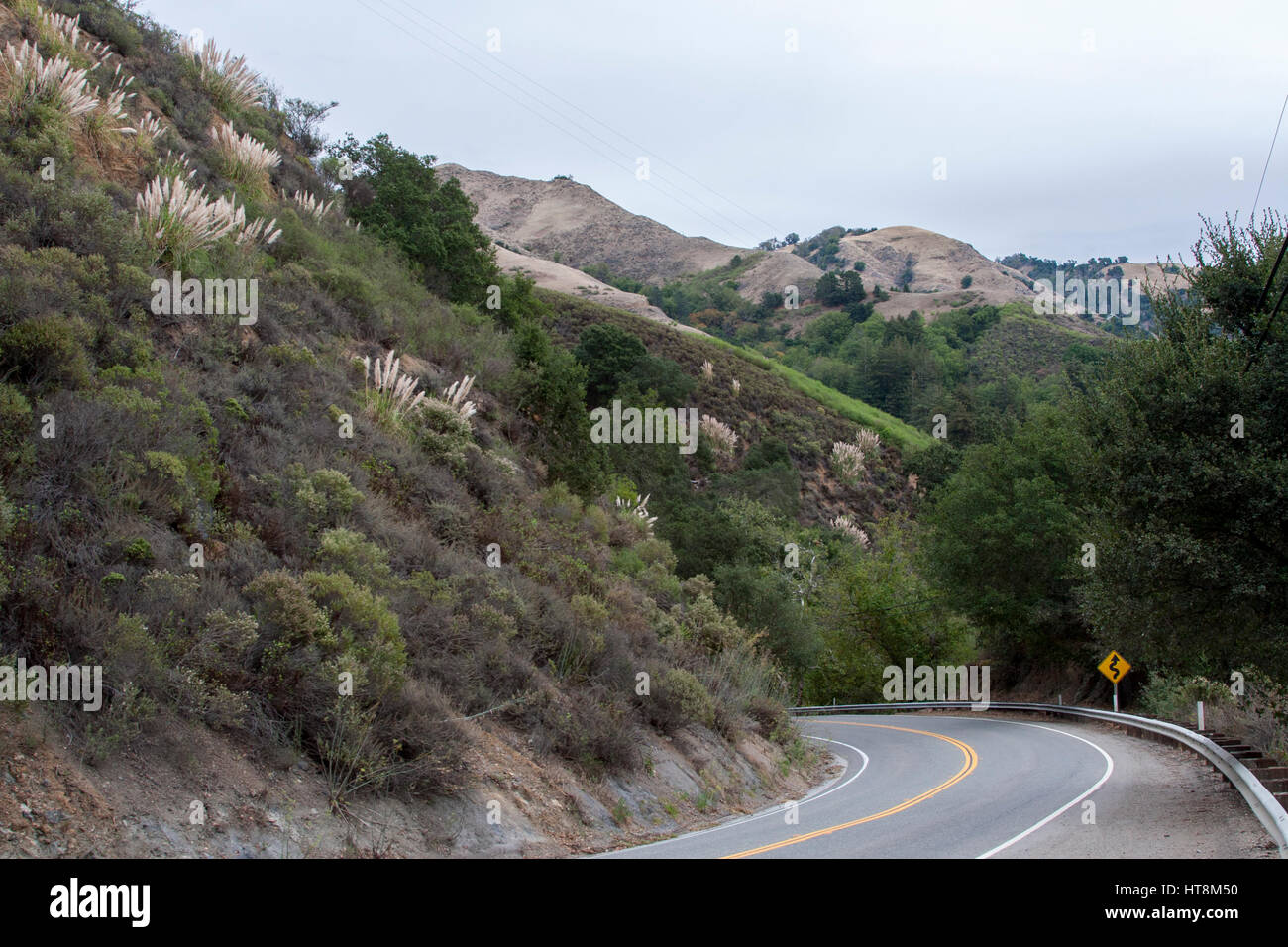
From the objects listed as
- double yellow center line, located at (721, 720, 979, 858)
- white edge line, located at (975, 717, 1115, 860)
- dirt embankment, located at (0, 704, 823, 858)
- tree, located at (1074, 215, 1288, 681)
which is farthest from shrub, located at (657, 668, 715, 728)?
tree, located at (1074, 215, 1288, 681)

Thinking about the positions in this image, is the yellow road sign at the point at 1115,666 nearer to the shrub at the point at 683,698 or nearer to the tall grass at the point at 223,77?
the shrub at the point at 683,698

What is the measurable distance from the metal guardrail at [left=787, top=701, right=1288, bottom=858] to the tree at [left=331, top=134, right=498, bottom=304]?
1706cm

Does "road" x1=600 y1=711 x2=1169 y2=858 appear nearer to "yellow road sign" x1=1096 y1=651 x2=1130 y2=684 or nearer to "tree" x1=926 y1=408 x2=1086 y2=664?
"yellow road sign" x1=1096 y1=651 x2=1130 y2=684

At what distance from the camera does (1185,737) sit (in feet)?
61.1

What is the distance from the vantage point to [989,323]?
134 metres

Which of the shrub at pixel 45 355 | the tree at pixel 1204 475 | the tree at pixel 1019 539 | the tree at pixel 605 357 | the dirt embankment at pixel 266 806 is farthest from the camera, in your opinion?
the tree at pixel 605 357

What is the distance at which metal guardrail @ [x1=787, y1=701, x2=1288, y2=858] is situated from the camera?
33.8 ft

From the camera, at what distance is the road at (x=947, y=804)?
1027cm

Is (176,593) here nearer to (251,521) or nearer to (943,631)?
(251,521)

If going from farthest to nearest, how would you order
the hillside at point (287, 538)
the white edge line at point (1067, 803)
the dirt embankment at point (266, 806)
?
the white edge line at point (1067, 803) → the hillside at point (287, 538) → the dirt embankment at point (266, 806)

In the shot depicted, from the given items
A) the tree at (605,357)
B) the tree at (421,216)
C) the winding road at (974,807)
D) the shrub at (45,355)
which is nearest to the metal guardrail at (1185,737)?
the winding road at (974,807)

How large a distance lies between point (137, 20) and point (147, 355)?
61.4 ft

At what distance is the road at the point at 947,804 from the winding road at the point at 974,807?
2cm

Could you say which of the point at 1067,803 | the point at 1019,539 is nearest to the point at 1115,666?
the point at 1019,539
